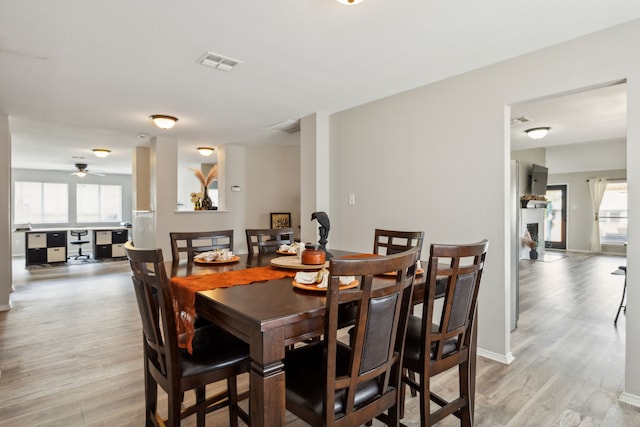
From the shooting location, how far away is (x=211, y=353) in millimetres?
1525

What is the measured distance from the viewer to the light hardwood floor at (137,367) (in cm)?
199

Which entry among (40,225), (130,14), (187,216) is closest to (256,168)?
(187,216)

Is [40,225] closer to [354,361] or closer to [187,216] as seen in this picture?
[187,216]

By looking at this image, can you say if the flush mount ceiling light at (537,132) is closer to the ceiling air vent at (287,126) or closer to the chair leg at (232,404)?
the ceiling air vent at (287,126)

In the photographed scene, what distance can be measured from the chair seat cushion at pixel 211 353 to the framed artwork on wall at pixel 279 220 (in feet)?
16.9

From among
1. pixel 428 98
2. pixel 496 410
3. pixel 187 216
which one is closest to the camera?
pixel 496 410

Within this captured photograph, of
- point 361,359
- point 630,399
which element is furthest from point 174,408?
point 630,399

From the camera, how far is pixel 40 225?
973 cm

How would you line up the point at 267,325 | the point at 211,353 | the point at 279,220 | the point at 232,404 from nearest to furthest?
1. the point at 267,325
2. the point at 211,353
3. the point at 232,404
4. the point at 279,220

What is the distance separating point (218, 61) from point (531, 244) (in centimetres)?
765

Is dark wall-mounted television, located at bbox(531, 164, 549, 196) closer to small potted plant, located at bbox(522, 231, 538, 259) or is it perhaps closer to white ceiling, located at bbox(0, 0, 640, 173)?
small potted plant, located at bbox(522, 231, 538, 259)

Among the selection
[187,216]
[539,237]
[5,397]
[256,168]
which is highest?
[256,168]

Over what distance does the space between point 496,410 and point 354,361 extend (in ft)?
4.54

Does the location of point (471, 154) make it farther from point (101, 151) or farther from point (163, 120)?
point (101, 151)
